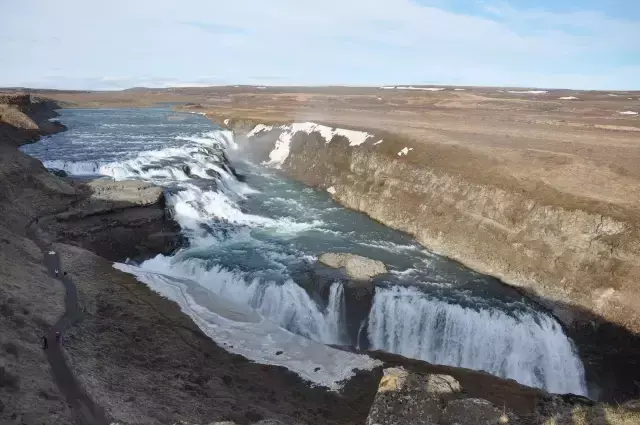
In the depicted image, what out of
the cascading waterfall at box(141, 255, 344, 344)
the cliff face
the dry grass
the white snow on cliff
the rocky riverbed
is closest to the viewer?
the dry grass

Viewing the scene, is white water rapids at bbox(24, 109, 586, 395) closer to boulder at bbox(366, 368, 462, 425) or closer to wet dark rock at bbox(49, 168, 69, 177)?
boulder at bbox(366, 368, 462, 425)

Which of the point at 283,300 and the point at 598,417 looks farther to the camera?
the point at 283,300

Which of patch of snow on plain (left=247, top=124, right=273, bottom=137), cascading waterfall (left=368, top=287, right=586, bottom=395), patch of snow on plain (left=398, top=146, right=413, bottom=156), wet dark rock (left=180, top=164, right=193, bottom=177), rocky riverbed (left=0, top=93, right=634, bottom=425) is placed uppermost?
patch of snow on plain (left=247, top=124, right=273, bottom=137)

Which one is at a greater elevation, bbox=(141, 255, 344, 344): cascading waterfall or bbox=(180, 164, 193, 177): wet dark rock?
bbox=(180, 164, 193, 177): wet dark rock

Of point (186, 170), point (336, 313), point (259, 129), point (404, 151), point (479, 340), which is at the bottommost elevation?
point (479, 340)

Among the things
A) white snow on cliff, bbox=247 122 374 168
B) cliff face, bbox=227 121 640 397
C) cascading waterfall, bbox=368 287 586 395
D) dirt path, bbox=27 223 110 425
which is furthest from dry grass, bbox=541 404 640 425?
white snow on cliff, bbox=247 122 374 168

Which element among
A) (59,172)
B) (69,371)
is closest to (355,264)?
(69,371)

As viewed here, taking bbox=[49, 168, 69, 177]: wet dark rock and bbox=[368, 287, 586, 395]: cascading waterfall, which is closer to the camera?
bbox=[368, 287, 586, 395]: cascading waterfall

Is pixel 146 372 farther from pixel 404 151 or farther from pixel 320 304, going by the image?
pixel 404 151
